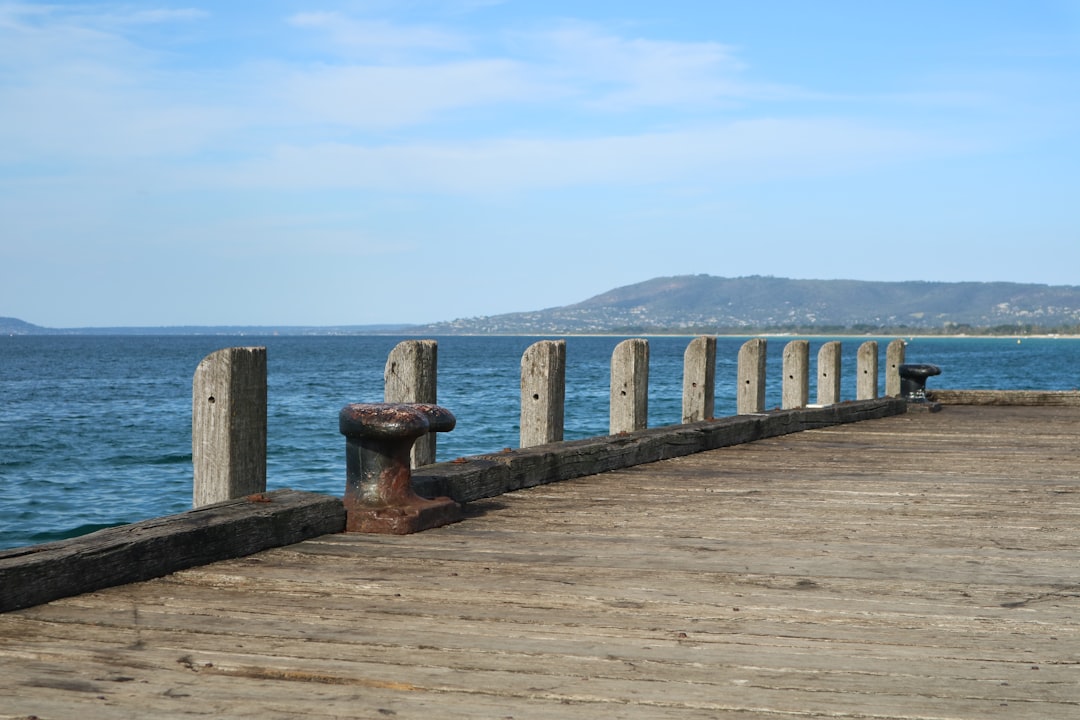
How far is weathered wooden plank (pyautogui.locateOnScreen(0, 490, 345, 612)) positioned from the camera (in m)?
3.87

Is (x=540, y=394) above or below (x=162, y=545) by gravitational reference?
above

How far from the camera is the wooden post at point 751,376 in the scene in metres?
11.8

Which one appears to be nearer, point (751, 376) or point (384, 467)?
point (384, 467)

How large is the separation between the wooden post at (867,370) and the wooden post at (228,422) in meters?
11.8

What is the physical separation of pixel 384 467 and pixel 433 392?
1295 mm

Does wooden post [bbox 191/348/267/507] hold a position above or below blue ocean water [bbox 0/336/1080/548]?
above

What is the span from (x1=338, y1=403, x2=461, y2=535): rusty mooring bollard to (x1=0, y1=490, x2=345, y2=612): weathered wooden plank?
13 cm

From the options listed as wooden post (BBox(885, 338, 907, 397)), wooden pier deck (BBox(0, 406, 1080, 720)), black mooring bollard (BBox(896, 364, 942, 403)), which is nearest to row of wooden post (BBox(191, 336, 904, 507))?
black mooring bollard (BBox(896, 364, 942, 403))

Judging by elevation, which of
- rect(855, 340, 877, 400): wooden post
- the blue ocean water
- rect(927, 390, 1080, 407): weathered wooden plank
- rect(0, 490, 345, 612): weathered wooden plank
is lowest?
the blue ocean water

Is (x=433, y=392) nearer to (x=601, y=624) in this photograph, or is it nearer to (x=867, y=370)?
(x=601, y=624)

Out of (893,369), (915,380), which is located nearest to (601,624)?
(915,380)

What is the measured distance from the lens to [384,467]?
5477 millimetres

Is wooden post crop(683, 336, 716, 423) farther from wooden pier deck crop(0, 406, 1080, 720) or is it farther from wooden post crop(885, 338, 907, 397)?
wooden post crop(885, 338, 907, 397)

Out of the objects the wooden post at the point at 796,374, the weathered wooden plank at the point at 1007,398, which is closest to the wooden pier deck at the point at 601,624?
the wooden post at the point at 796,374
